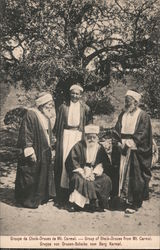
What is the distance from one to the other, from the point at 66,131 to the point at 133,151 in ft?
3.37

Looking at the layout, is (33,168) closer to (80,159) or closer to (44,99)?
(80,159)

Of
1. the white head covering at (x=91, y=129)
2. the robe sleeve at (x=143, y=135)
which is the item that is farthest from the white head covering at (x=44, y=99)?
the robe sleeve at (x=143, y=135)

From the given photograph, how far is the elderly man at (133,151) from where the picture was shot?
656 centimetres

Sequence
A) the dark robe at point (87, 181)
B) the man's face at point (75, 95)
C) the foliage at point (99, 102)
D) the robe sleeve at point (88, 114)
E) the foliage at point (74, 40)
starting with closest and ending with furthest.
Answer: the dark robe at point (87, 181) < the man's face at point (75, 95) < the robe sleeve at point (88, 114) < the foliage at point (74, 40) < the foliage at point (99, 102)

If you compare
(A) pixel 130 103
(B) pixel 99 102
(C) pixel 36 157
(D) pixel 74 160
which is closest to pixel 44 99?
(C) pixel 36 157

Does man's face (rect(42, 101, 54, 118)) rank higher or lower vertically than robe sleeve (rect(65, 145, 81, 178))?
higher

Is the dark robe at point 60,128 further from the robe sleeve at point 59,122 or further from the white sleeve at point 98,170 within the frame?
the white sleeve at point 98,170

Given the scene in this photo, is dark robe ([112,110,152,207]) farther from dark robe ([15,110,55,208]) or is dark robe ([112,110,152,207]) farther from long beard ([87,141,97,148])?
dark robe ([15,110,55,208])

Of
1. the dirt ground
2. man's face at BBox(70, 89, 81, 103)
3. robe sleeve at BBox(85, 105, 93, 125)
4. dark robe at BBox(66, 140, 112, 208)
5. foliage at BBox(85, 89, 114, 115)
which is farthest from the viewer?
foliage at BBox(85, 89, 114, 115)

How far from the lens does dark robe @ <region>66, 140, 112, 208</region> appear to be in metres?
6.42

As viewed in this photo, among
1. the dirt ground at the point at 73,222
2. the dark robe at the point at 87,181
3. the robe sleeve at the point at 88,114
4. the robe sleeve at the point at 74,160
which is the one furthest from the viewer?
the robe sleeve at the point at 88,114

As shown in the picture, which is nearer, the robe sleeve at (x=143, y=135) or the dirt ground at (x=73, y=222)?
the dirt ground at (x=73, y=222)

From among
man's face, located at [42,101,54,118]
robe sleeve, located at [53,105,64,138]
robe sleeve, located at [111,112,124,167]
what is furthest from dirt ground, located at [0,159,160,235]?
man's face, located at [42,101,54,118]

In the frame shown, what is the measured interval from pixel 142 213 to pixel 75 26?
3.06 metres
